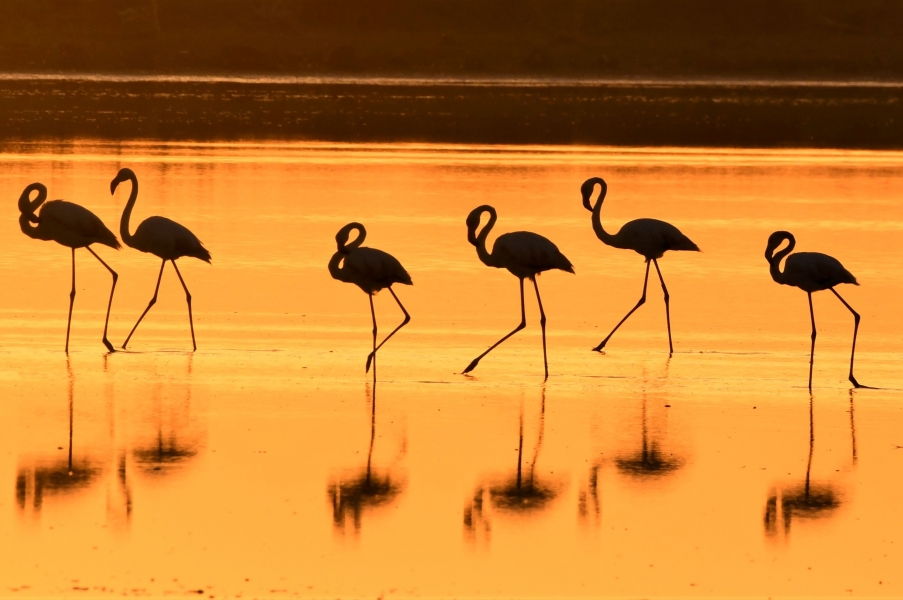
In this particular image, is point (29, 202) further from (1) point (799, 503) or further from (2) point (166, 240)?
(1) point (799, 503)

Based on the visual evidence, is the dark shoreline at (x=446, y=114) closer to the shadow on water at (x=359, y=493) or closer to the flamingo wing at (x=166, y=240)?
the flamingo wing at (x=166, y=240)

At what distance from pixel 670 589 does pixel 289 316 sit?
24.9 feet

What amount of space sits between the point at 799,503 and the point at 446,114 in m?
44.3

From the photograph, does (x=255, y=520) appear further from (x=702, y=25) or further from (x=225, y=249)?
(x=702, y=25)

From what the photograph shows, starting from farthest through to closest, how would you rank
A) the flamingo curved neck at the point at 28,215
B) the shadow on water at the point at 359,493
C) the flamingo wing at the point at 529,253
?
the flamingo curved neck at the point at 28,215, the flamingo wing at the point at 529,253, the shadow on water at the point at 359,493

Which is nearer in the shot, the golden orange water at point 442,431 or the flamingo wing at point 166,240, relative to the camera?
the golden orange water at point 442,431

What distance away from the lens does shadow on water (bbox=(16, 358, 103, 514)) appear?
27.8ft

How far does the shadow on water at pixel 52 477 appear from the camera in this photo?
334 inches

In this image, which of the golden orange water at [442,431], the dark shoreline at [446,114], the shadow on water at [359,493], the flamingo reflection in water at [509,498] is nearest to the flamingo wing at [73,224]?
the golden orange water at [442,431]

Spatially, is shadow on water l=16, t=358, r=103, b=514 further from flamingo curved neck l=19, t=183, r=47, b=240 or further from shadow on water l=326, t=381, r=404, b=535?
flamingo curved neck l=19, t=183, r=47, b=240

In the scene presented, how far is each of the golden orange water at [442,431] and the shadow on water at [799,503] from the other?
24 millimetres

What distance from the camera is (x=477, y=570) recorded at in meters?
7.56

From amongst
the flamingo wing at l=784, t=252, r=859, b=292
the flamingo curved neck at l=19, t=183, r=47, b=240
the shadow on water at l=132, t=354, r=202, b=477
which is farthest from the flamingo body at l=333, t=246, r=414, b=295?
the flamingo curved neck at l=19, t=183, r=47, b=240

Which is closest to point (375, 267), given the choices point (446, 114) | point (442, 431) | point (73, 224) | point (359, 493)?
point (442, 431)
